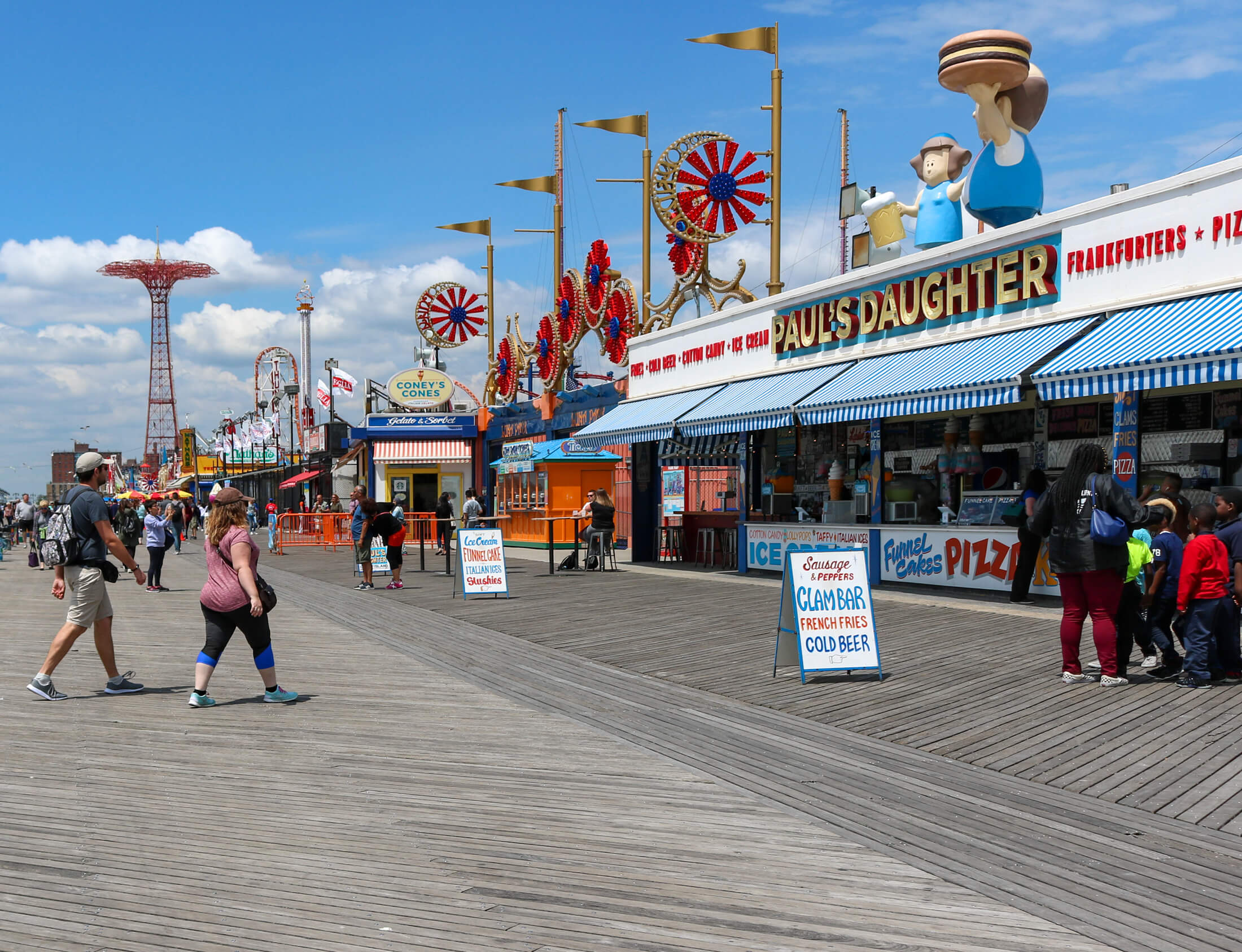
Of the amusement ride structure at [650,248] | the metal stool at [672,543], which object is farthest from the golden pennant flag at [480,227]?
the metal stool at [672,543]

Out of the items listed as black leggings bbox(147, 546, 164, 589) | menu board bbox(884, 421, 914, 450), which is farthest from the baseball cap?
black leggings bbox(147, 546, 164, 589)

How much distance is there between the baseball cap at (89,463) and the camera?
8.79 metres

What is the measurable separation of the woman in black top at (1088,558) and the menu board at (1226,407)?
14.1ft

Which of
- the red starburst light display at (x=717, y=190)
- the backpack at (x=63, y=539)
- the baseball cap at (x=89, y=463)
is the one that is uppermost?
the red starburst light display at (x=717, y=190)

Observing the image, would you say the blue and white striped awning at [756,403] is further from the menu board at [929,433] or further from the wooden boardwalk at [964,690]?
the wooden boardwalk at [964,690]

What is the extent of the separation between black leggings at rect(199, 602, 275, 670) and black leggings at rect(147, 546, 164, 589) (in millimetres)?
13011

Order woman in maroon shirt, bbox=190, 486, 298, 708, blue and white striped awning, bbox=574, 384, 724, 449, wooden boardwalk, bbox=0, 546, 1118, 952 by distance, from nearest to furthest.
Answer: wooden boardwalk, bbox=0, 546, 1118, 952 < woman in maroon shirt, bbox=190, 486, 298, 708 < blue and white striped awning, bbox=574, 384, 724, 449

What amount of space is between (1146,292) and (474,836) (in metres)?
10.6

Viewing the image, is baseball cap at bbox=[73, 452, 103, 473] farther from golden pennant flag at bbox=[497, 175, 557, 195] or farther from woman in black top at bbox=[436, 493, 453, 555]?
golden pennant flag at bbox=[497, 175, 557, 195]

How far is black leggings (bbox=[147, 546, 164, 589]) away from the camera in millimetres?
20641

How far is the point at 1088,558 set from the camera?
859 cm

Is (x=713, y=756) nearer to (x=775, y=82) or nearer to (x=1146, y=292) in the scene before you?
(x=1146, y=292)

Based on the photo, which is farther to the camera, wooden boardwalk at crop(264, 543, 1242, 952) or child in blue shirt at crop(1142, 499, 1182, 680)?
child in blue shirt at crop(1142, 499, 1182, 680)

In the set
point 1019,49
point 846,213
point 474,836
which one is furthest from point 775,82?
point 474,836
